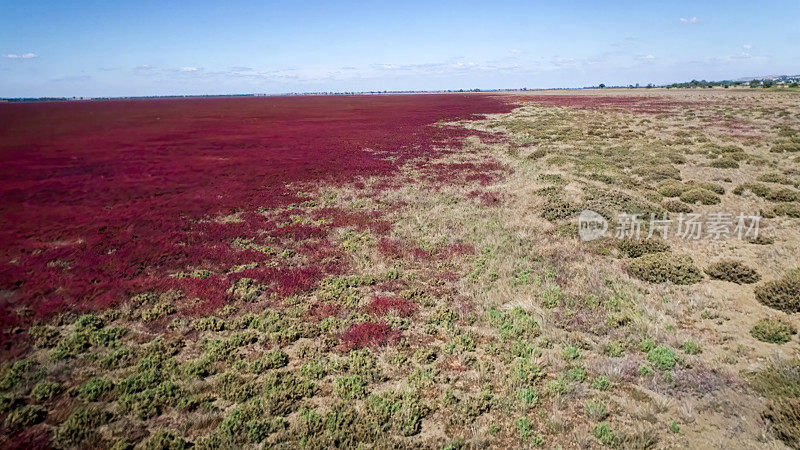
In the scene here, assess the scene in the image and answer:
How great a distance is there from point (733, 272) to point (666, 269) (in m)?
1.83

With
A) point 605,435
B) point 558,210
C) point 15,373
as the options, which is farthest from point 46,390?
point 558,210

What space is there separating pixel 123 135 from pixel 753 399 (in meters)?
64.7

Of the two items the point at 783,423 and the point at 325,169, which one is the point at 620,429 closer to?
the point at 783,423

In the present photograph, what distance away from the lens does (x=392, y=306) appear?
35.4ft

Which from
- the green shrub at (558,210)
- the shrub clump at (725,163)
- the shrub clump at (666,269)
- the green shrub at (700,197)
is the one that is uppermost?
the shrub clump at (725,163)

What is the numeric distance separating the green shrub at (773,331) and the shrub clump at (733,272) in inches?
91.1

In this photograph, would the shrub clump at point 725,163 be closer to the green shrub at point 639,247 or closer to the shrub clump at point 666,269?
the green shrub at point 639,247

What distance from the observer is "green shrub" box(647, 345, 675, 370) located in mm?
8094

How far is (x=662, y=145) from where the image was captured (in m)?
33.0

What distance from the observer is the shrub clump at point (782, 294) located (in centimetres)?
989

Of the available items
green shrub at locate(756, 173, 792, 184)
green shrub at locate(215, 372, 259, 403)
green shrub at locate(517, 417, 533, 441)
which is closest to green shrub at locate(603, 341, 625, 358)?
green shrub at locate(517, 417, 533, 441)

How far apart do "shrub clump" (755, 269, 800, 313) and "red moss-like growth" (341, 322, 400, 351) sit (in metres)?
10.1

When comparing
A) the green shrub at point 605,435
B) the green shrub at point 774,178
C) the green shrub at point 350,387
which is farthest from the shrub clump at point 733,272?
the green shrub at point 774,178

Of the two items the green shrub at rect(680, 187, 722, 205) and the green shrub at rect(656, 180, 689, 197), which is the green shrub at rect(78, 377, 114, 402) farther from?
the green shrub at rect(656, 180, 689, 197)
